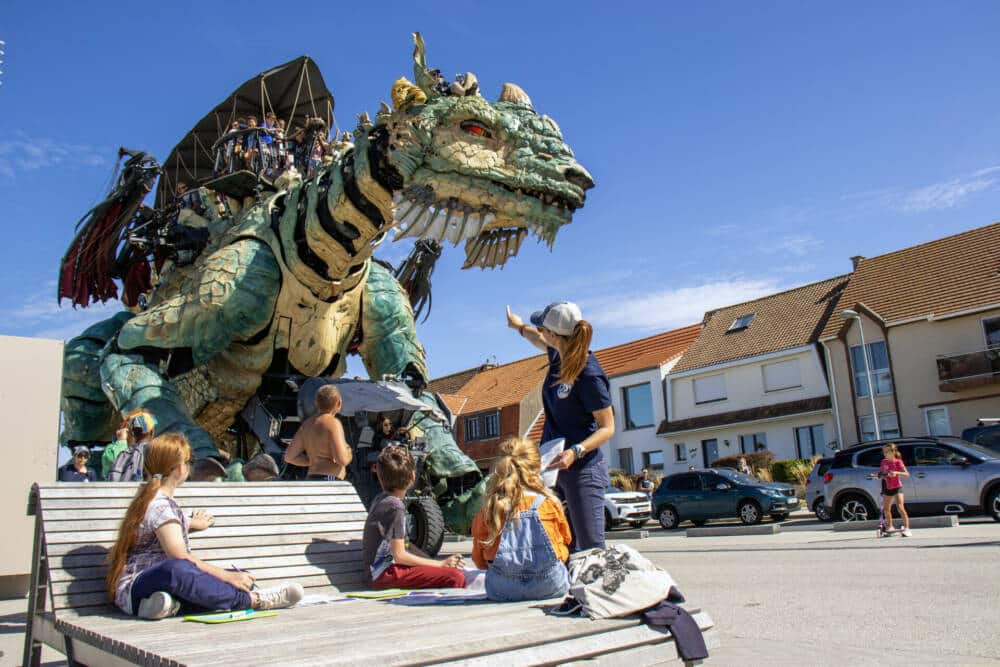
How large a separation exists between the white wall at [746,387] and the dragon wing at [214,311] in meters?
22.4

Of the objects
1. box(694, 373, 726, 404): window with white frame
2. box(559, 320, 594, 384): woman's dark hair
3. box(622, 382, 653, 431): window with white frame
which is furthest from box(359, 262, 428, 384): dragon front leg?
box(622, 382, 653, 431): window with white frame

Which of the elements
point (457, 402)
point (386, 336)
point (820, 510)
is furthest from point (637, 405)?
point (386, 336)

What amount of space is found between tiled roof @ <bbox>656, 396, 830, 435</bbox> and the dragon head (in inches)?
864

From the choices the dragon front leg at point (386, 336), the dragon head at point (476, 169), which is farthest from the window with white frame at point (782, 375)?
the dragon head at point (476, 169)

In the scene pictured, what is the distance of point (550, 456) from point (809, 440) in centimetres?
2446

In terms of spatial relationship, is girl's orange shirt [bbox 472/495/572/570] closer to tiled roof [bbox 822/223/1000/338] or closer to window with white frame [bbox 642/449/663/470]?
tiled roof [bbox 822/223/1000/338]

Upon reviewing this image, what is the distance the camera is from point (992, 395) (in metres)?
22.9

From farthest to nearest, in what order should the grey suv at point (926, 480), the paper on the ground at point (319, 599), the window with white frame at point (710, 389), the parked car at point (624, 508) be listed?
the window with white frame at point (710, 389) < the parked car at point (624, 508) < the grey suv at point (926, 480) < the paper on the ground at point (319, 599)

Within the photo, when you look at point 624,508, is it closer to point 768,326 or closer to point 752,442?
point 752,442

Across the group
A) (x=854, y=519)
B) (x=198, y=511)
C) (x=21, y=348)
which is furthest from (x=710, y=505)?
(x=198, y=511)

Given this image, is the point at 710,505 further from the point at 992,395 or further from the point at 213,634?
the point at 213,634

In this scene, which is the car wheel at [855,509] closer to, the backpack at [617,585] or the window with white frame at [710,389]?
the backpack at [617,585]

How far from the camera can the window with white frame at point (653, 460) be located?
30.3m

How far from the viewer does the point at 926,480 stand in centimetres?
1327
